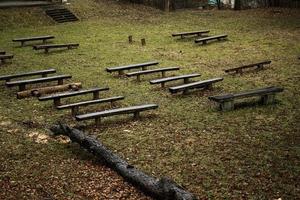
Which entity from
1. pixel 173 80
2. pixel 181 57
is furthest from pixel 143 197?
pixel 181 57

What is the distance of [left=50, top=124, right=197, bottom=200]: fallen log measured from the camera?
657 centimetres

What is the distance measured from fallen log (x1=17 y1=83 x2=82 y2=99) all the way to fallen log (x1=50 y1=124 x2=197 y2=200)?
298 cm

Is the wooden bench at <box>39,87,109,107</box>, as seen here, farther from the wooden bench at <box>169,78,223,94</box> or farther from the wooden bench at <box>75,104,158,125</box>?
the wooden bench at <box>169,78,223,94</box>

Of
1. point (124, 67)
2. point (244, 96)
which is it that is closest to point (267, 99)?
point (244, 96)

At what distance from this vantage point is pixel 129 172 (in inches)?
297

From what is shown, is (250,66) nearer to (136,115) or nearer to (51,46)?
(136,115)

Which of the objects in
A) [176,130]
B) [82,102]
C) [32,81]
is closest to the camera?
[176,130]

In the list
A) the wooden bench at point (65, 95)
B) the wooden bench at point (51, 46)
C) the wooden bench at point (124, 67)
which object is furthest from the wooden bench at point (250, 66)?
the wooden bench at point (51, 46)

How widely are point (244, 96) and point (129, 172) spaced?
463 cm

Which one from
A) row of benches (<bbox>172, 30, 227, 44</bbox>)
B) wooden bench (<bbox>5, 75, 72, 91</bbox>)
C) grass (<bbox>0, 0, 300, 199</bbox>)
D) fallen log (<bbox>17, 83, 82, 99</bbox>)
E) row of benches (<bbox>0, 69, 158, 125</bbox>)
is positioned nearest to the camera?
grass (<bbox>0, 0, 300, 199</bbox>)

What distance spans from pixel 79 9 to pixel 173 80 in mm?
16287

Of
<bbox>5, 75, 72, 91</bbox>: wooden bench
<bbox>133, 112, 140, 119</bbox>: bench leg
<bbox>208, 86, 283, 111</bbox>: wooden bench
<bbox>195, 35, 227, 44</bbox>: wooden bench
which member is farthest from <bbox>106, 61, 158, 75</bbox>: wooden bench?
Result: <bbox>195, 35, 227, 44</bbox>: wooden bench

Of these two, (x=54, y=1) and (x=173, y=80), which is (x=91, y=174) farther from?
(x=54, y=1)

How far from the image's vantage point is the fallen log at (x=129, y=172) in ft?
21.6
